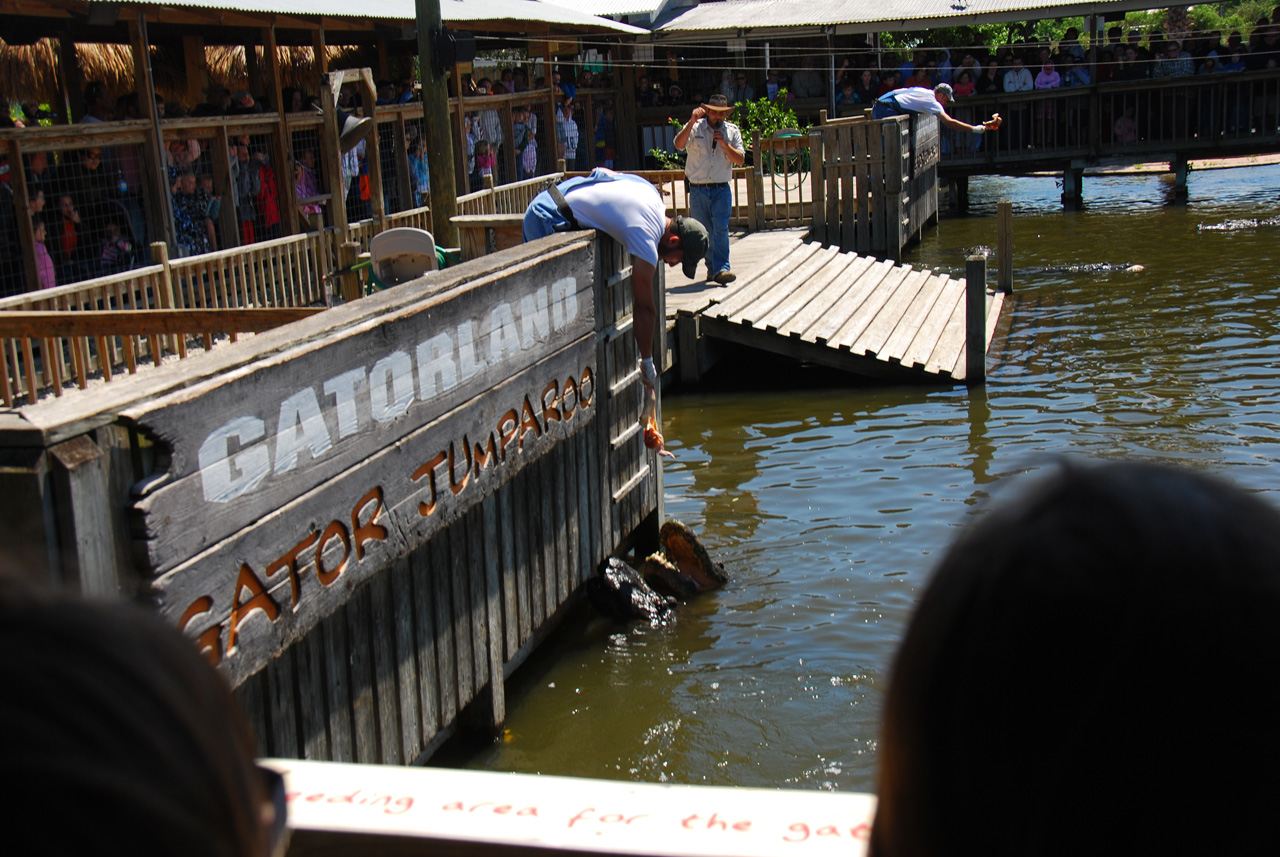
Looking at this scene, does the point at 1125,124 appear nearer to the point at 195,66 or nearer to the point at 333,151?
the point at 195,66

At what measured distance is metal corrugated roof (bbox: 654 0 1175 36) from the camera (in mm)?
24328

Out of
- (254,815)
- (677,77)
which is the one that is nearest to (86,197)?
(254,815)

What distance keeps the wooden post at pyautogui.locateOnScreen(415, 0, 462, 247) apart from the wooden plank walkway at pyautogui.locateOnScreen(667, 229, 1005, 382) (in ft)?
8.78

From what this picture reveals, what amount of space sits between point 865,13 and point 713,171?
14.3 metres

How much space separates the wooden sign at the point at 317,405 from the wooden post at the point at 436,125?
14.1ft

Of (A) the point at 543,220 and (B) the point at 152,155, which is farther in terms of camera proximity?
(B) the point at 152,155

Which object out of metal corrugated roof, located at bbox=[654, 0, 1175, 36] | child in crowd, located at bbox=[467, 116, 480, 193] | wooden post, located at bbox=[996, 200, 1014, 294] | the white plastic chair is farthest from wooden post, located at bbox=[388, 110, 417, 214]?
metal corrugated roof, located at bbox=[654, 0, 1175, 36]

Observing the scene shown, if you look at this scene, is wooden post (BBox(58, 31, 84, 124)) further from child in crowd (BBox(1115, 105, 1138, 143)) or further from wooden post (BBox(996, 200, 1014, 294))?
child in crowd (BBox(1115, 105, 1138, 143))

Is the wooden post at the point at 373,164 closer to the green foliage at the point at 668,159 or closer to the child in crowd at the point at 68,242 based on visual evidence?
the child in crowd at the point at 68,242

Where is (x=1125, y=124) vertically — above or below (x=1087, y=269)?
above

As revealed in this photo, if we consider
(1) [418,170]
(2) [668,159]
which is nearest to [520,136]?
(1) [418,170]

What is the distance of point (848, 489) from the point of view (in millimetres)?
8969

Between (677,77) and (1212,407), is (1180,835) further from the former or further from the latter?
(677,77)

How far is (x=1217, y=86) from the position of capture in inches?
886
